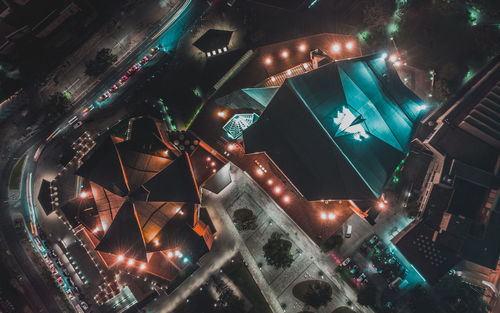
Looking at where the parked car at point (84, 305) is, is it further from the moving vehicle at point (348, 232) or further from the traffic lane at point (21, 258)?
the moving vehicle at point (348, 232)

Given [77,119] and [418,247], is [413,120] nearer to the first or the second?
[418,247]

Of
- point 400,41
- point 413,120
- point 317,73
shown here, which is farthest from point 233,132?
point 400,41

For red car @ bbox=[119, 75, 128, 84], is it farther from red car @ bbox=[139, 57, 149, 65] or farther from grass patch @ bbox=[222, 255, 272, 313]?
grass patch @ bbox=[222, 255, 272, 313]

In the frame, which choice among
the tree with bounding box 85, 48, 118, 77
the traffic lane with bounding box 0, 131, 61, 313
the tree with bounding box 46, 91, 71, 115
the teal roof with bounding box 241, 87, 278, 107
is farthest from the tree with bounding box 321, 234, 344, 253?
the tree with bounding box 46, 91, 71, 115

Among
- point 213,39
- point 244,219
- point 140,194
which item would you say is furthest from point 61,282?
point 213,39

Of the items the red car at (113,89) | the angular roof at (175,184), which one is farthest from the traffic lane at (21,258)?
the angular roof at (175,184)

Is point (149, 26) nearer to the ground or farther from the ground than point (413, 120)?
farther from the ground
